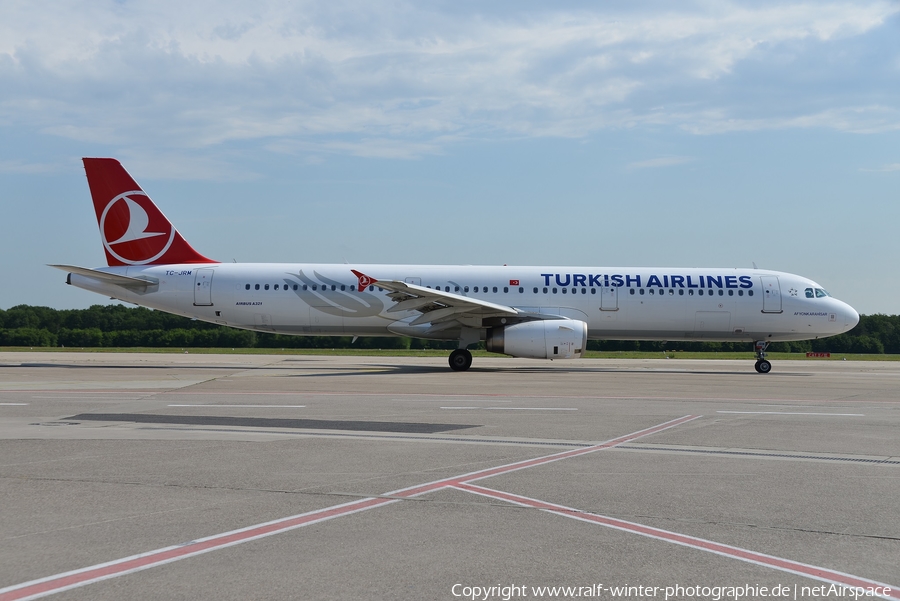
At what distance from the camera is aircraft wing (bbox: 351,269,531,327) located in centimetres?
2359

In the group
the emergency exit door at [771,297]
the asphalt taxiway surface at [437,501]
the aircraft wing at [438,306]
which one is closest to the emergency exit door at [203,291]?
the aircraft wing at [438,306]

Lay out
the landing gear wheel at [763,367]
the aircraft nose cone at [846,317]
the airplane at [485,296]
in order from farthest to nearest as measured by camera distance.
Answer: the aircraft nose cone at [846,317]
the airplane at [485,296]
the landing gear wheel at [763,367]

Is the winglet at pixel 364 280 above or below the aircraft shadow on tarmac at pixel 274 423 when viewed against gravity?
above

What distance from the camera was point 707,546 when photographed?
203 inches

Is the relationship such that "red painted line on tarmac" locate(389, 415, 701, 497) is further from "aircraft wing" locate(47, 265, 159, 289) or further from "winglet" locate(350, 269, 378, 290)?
"aircraft wing" locate(47, 265, 159, 289)

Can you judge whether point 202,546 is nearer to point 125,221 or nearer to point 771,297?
point 125,221

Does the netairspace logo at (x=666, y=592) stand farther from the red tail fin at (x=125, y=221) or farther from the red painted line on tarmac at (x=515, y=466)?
the red tail fin at (x=125, y=221)

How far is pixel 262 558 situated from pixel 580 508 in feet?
8.41

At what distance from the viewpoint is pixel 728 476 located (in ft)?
24.9

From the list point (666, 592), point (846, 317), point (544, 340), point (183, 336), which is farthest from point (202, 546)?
point (183, 336)

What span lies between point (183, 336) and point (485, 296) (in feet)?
93.6

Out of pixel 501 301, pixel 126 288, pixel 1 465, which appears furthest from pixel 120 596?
pixel 126 288

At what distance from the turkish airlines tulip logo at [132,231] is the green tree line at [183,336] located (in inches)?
749

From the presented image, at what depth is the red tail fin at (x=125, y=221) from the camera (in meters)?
27.3
